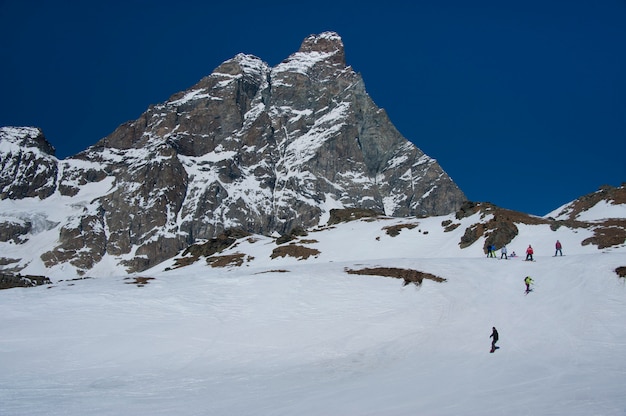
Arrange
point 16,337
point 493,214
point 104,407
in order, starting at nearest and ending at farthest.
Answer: point 104,407, point 16,337, point 493,214

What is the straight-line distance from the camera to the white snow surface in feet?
63.4

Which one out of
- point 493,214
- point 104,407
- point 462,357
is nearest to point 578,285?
point 462,357

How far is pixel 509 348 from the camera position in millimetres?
27500

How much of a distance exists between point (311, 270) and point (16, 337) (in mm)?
25010

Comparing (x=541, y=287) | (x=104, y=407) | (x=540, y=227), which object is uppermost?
(x=540, y=227)

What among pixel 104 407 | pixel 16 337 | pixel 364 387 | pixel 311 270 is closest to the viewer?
pixel 104 407

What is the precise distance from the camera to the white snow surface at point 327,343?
761 inches

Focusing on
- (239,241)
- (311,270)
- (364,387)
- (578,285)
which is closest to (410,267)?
(311,270)

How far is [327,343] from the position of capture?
30.0 m

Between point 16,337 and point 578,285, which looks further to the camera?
point 578,285

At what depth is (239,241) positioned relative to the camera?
4114 inches

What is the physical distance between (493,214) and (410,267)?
34795 mm

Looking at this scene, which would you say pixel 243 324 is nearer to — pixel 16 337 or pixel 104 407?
pixel 16 337

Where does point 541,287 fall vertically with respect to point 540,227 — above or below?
below
